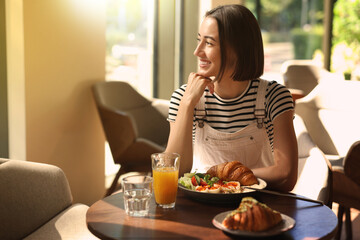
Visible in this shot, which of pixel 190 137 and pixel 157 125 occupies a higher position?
pixel 190 137

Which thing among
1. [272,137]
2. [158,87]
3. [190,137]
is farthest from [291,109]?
[158,87]

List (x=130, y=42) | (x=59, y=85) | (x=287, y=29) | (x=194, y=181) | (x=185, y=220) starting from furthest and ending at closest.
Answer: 1. (x=287, y=29)
2. (x=130, y=42)
3. (x=59, y=85)
4. (x=194, y=181)
5. (x=185, y=220)

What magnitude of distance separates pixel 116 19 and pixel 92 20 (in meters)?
0.72

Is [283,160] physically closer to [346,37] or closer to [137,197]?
[137,197]

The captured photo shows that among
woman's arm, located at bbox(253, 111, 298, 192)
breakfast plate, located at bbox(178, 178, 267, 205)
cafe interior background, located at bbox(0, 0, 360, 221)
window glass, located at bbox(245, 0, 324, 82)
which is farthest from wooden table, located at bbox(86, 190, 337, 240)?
window glass, located at bbox(245, 0, 324, 82)

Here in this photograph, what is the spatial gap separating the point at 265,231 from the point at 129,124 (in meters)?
2.44

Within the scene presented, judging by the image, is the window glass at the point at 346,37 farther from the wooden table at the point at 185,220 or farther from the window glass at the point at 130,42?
the wooden table at the point at 185,220

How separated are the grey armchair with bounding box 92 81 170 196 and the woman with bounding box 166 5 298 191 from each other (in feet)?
5.15

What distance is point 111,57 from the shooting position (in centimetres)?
450

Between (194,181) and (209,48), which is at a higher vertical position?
(209,48)

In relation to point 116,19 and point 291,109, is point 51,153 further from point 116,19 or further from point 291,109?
point 291,109

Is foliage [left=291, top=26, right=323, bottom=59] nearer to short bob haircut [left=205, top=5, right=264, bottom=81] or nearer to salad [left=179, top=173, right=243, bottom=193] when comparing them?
short bob haircut [left=205, top=5, right=264, bottom=81]

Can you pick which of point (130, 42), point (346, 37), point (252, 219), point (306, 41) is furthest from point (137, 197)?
point (346, 37)

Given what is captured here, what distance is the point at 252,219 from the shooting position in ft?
4.17
